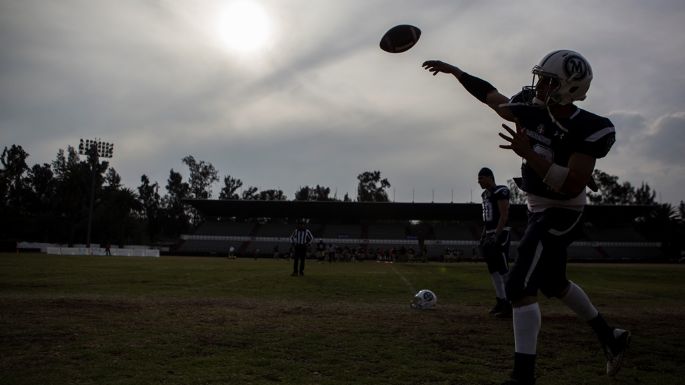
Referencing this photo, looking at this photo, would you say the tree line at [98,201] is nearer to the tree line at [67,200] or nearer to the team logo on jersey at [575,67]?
the tree line at [67,200]

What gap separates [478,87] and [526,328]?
2729 mm

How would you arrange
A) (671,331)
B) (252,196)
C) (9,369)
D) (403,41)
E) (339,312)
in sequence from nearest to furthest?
(9,369)
(403,41)
(671,331)
(339,312)
(252,196)

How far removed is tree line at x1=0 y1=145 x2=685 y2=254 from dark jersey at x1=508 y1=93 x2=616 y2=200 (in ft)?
253

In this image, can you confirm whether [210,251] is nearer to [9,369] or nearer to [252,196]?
[252,196]

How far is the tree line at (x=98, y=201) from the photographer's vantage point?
3497 inches

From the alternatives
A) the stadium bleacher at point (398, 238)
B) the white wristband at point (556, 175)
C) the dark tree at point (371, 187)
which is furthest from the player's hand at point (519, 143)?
the dark tree at point (371, 187)

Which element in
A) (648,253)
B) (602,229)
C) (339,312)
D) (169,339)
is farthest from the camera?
(602,229)

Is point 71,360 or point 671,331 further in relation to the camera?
point 671,331

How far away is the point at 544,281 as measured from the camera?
458 centimetres

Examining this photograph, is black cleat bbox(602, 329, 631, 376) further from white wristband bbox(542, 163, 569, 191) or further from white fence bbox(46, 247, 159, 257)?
white fence bbox(46, 247, 159, 257)

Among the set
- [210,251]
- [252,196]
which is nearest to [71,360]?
[210,251]

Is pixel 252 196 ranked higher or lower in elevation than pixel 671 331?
higher

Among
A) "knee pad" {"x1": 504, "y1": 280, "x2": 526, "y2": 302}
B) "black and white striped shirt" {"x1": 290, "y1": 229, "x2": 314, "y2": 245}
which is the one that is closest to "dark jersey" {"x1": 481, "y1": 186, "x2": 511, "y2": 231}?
"knee pad" {"x1": 504, "y1": 280, "x2": 526, "y2": 302}

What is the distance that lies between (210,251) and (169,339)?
69422 millimetres
